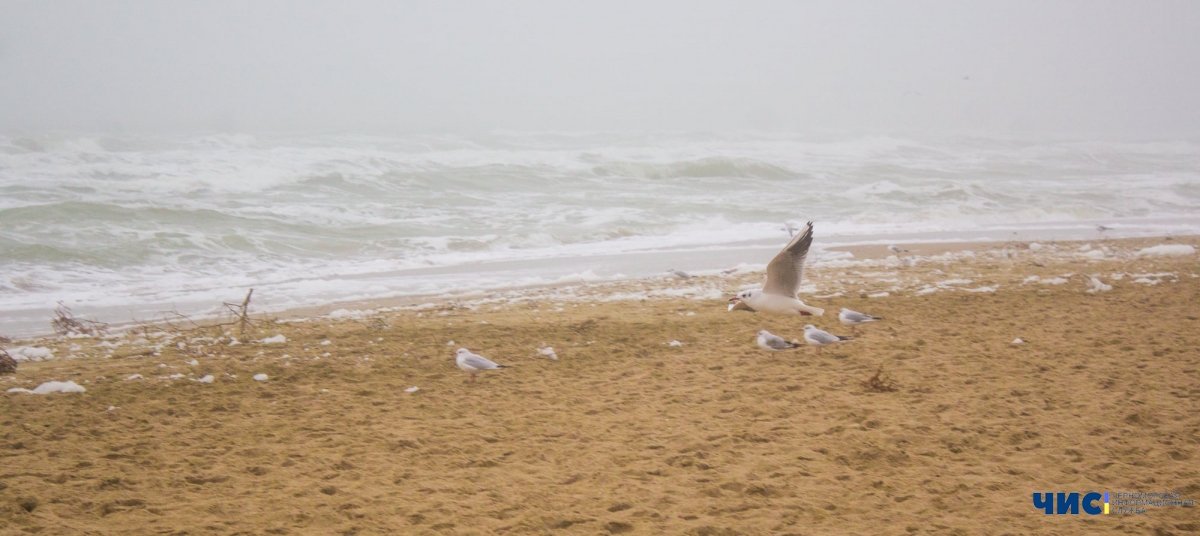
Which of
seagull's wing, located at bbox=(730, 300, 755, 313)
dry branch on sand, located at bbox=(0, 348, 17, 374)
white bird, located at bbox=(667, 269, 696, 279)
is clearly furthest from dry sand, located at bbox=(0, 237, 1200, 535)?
white bird, located at bbox=(667, 269, 696, 279)

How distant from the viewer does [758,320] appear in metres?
6.36

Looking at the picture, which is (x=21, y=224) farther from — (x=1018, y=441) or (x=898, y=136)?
(x=898, y=136)

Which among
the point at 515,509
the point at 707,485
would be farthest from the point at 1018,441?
the point at 515,509

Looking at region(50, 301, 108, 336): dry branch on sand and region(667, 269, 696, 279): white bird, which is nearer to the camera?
region(50, 301, 108, 336): dry branch on sand

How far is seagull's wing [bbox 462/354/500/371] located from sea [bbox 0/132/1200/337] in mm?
3455

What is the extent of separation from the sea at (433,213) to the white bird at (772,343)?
→ 4002 mm

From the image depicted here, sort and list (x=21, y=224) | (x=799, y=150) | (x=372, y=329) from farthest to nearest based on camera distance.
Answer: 1. (x=799, y=150)
2. (x=21, y=224)
3. (x=372, y=329)

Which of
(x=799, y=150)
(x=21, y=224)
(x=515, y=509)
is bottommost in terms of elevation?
(x=515, y=509)

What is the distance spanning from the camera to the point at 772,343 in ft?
17.7

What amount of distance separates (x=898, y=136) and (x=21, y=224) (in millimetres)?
40852

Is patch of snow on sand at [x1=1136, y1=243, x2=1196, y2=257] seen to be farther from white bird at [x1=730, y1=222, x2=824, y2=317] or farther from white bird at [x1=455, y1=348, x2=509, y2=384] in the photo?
white bird at [x1=455, y1=348, x2=509, y2=384]

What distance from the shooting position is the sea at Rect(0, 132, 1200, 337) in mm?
9242

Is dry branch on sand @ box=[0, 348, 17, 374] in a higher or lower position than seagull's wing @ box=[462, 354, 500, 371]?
higher
